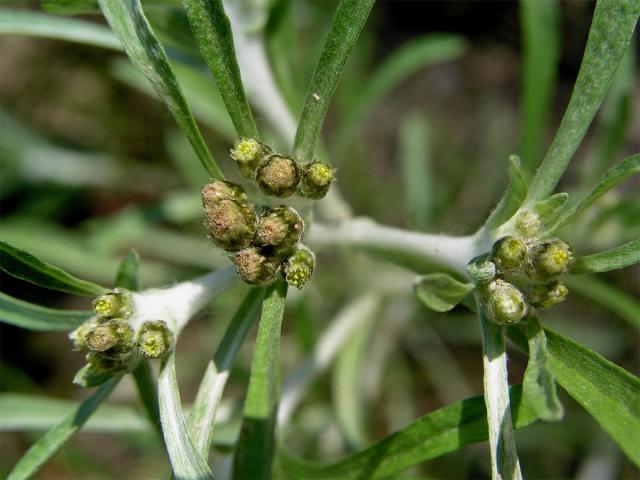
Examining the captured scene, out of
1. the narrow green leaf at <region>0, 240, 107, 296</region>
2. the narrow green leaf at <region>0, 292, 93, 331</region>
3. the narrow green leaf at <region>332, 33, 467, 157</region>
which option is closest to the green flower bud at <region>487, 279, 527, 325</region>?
the narrow green leaf at <region>0, 240, 107, 296</region>

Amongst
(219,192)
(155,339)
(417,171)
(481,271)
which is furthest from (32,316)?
(417,171)

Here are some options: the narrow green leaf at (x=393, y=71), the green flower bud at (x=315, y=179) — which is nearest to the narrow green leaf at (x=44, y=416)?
the green flower bud at (x=315, y=179)

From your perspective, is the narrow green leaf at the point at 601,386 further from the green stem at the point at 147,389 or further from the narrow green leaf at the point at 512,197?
the green stem at the point at 147,389

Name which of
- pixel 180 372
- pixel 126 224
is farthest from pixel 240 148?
pixel 180 372

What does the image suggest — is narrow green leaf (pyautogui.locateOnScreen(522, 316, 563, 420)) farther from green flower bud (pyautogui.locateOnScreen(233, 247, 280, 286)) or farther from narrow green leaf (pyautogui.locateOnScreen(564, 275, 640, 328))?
narrow green leaf (pyautogui.locateOnScreen(564, 275, 640, 328))

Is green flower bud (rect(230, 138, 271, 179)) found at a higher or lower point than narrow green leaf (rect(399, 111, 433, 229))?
lower

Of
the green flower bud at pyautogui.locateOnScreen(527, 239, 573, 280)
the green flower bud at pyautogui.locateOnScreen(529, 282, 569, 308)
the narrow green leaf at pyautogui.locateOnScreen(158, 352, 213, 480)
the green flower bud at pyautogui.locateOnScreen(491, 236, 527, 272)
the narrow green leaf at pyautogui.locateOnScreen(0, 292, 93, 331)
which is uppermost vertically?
the narrow green leaf at pyautogui.locateOnScreen(0, 292, 93, 331)
